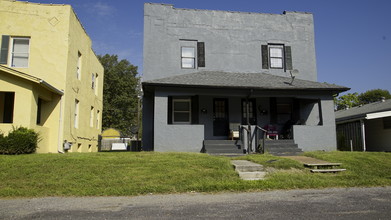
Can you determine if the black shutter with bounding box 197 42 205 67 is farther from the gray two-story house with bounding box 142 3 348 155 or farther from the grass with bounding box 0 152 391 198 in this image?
the grass with bounding box 0 152 391 198

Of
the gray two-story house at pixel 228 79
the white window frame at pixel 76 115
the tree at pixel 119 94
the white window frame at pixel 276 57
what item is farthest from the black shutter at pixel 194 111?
the tree at pixel 119 94

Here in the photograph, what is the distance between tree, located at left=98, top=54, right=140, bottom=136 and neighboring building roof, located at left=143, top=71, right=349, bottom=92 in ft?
95.5

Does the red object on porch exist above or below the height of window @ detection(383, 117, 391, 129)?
below

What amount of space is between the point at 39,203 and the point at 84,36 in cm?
1264

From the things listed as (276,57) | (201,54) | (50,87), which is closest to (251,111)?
(276,57)

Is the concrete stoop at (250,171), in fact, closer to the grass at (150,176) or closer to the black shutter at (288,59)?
the grass at (150,176)

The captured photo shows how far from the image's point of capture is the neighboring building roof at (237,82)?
13.1 metres

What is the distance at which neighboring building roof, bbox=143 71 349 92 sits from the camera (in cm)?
1313

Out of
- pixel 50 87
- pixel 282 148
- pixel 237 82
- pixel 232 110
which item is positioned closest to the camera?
pixel 50 87

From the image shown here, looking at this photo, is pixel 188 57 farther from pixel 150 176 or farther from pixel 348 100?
pixel 348 100

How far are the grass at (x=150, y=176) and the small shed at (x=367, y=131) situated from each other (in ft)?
19.7

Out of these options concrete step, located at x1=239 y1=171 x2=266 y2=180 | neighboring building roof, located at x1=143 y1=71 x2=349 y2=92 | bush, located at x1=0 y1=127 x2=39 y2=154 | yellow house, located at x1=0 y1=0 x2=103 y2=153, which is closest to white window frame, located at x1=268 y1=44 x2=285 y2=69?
neighboring building roof, located at x1=143 y1=71 x2=349 y2=92

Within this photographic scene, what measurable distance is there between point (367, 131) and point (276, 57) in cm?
694

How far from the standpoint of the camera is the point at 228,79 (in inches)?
567
